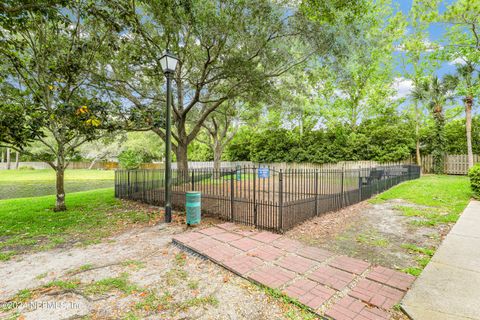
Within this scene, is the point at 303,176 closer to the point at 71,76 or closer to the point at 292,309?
the point at 292,309

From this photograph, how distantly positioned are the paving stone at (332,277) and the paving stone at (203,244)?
1.88m

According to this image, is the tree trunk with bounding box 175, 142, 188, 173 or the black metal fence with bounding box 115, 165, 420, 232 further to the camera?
the tree trunk with bounding box 175, 142, 188, 173

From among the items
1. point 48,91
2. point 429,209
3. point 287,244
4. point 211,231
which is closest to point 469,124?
point 429,209

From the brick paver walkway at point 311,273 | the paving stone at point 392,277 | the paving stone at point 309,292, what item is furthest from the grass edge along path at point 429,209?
the paving stone at point 309,292

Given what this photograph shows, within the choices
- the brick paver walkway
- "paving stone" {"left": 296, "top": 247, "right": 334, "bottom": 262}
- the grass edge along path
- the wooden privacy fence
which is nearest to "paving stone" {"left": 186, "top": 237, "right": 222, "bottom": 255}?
the brick paver walkway

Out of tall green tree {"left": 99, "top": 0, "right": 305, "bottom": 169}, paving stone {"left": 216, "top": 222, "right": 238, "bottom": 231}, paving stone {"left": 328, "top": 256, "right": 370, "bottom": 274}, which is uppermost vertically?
tall green tree {"left": 99, "top": 0, "right": 305, "bottom": 169}

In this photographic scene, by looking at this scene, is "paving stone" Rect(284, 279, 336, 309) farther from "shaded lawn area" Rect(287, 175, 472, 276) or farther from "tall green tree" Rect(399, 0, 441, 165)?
"tall green tree" Rect(399, 0, 441, 165)

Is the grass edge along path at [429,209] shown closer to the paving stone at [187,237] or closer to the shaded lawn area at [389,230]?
the shaded lawn area at [389,230]

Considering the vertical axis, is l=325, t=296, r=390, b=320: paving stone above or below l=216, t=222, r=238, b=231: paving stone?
below

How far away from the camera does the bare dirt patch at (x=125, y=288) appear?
2643 mm

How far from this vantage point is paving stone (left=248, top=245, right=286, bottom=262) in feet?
12.9

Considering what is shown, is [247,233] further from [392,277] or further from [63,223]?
[63,223]

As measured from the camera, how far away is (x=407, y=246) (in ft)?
14.7

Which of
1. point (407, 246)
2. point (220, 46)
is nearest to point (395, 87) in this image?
point (220, 46)
